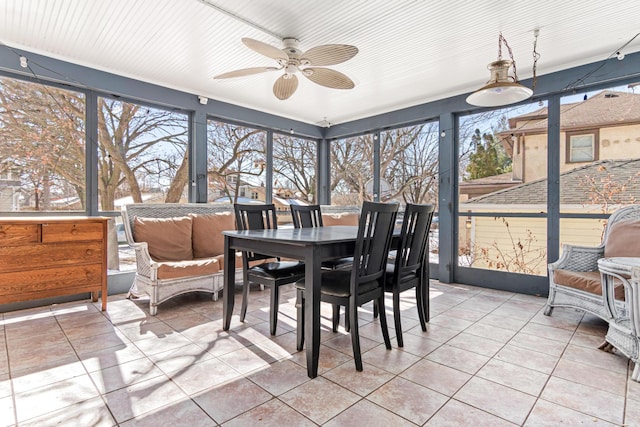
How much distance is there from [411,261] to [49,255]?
3.23 m

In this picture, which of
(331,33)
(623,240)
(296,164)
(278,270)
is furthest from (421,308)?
(296,164)

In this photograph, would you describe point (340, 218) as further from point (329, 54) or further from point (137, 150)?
point (329, 54)

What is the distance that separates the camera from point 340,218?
5.39 metres

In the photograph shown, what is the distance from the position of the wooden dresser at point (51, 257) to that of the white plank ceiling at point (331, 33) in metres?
1.70

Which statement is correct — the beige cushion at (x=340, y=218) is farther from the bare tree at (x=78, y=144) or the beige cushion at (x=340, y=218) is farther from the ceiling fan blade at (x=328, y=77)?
the ceiling fan blade at (x=328, y=77)

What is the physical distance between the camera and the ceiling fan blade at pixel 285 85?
3066mm

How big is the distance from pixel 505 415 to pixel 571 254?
219 cm

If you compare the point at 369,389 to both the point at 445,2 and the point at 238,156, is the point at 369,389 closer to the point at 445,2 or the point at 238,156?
the point at 445,2

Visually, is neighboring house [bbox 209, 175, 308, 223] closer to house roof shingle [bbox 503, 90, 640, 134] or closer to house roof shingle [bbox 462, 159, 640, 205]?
house roof shingle [bbox 462, 159, 640, 205]

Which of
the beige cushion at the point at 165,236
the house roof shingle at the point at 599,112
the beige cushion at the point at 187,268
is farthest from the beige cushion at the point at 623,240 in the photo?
the beige cushion at the point at 165,236

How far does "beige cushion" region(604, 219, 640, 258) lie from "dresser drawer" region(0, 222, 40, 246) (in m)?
5.10

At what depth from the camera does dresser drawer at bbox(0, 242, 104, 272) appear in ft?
9.61

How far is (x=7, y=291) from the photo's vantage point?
2.93m

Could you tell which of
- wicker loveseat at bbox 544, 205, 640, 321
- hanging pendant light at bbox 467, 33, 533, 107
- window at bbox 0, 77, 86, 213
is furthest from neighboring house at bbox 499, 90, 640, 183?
window at bbox 0, 77, 86, 213
